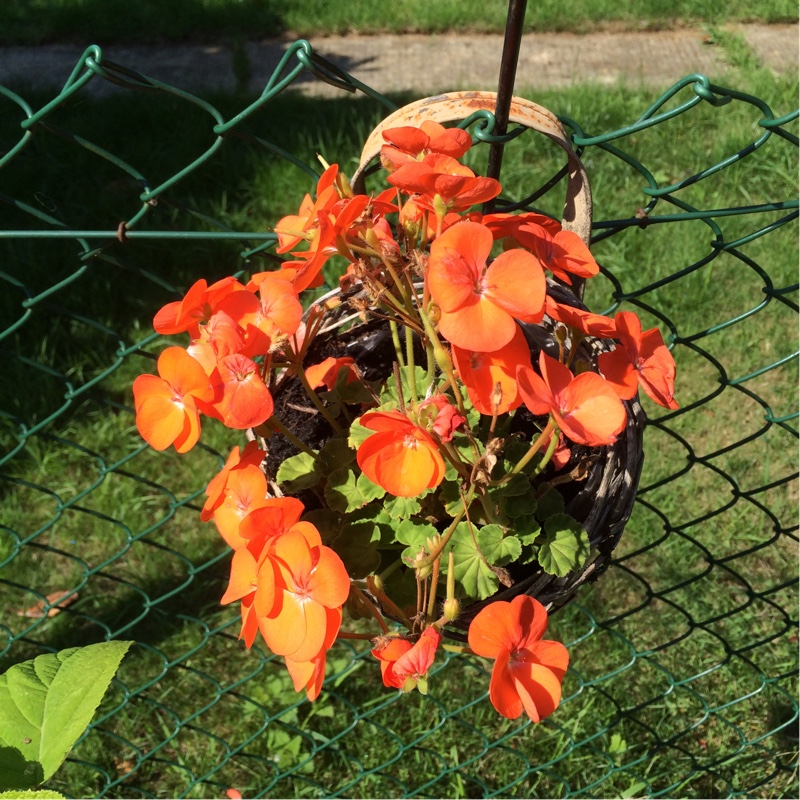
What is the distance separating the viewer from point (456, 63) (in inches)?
148

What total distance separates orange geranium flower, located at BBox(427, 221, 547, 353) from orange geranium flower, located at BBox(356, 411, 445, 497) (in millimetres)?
122

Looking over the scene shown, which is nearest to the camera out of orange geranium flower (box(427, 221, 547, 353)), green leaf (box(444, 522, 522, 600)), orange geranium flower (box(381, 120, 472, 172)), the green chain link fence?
orange geranium flower (box(427, 221, 547, 353))

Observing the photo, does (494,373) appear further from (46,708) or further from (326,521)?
(46,708)

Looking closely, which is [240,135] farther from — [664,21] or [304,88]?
[664,21]

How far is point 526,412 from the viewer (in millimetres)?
1173

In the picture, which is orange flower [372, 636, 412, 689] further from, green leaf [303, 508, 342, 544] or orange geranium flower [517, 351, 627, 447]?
orange geranium flower [517, 351, 627, 447]

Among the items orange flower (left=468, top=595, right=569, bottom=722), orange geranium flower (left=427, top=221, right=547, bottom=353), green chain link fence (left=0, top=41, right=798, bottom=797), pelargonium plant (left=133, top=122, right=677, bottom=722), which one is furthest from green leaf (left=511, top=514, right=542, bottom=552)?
green chain link fence (left=0, top=41, right=798, bottom=797)

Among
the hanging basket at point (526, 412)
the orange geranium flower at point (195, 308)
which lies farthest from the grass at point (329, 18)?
the orange geranium flower at point (195, 308)

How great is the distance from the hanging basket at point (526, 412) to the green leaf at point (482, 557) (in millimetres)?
28

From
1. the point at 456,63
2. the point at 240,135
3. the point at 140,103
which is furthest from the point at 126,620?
the point at 456,63

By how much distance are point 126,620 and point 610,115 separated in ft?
7.81

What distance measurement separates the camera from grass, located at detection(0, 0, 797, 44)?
3.88m

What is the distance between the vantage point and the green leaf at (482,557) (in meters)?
0.96

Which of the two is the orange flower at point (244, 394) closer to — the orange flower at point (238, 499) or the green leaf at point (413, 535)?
the orange flower at point (238, 499)
